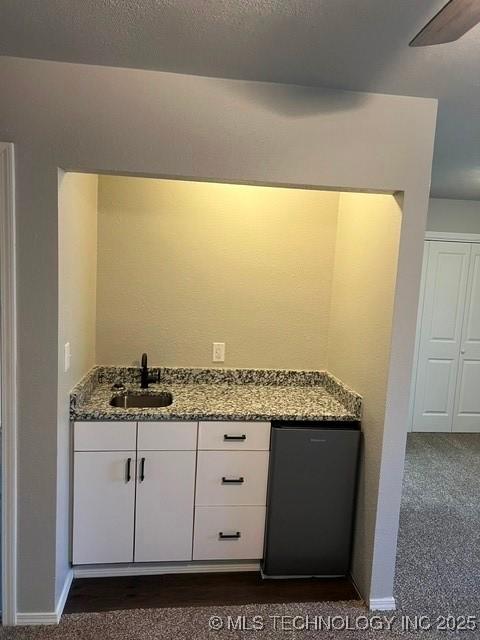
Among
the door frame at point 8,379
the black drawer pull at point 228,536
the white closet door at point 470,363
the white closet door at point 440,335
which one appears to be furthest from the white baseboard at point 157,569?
the white closet door at point 470,363

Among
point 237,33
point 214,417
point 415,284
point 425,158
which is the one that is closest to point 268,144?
point 237,33

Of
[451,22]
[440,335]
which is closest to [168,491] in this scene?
[451,22]

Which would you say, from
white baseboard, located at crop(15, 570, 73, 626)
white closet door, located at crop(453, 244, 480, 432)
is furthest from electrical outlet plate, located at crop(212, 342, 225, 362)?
white closet door, located at crop(453, 244, 480, 432)

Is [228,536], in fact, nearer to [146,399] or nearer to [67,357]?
[146,399]

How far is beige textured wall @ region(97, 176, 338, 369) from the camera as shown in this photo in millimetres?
2594

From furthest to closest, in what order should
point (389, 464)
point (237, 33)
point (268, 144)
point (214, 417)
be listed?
1. point (214, 417)
2. point (389, 464)
3. point (268, 144)
4. point (237, 33)

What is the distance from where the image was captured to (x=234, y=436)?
221 centimetres

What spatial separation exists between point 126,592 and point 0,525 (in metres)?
0.74

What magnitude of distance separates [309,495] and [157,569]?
0.92m

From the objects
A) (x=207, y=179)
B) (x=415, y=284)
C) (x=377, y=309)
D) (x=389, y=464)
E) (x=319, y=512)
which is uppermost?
(x=207, y=179)

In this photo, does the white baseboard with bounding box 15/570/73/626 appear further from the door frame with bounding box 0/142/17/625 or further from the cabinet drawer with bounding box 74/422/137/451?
the cabinet drawer with bounding box 74/422/137/451

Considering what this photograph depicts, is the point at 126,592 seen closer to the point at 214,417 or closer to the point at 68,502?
the point at 68,502

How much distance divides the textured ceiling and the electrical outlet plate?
1.55 metres

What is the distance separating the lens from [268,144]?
184 cm
